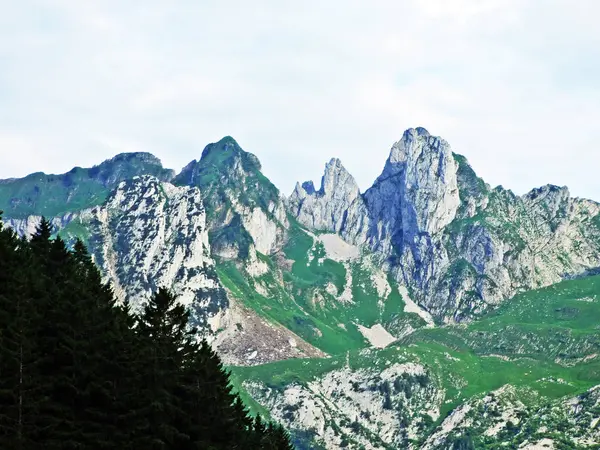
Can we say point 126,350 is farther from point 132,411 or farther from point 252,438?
point 252,438

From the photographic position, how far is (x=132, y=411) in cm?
6034

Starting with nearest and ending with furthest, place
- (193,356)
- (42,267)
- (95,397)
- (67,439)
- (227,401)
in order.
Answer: (67,439)
(95,397)
(193,356)
(227,401)
(42,267)

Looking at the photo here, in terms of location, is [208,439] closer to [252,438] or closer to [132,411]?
[132,411]

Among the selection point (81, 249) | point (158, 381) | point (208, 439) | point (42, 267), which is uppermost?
point (81, 249)

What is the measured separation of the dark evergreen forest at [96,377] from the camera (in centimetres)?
→ 5522

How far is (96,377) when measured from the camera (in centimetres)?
6178

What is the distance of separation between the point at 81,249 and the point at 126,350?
53618mm

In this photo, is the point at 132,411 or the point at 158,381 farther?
the point at 158,381

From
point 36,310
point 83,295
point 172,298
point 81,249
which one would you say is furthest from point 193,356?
point 81,249

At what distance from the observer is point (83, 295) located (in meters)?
72.2

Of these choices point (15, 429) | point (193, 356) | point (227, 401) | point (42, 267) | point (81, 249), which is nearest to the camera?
point (15, 429)

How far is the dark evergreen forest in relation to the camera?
55.2m

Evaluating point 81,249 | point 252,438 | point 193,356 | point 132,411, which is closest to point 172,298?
point 193,356

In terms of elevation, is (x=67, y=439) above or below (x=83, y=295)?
below
